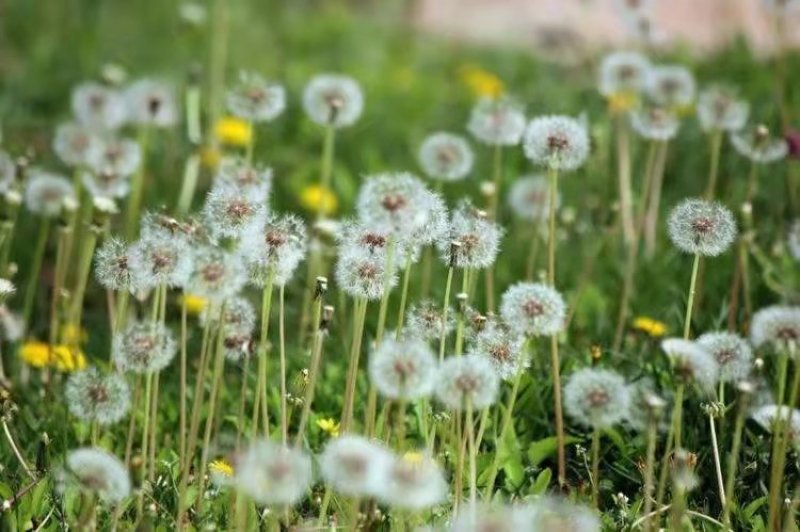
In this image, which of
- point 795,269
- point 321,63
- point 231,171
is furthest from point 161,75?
point 795,269

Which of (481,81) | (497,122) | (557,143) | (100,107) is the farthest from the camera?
(481,81)

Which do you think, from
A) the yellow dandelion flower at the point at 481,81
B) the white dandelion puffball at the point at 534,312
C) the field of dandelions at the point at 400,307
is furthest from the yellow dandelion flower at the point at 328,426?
the yellow dandelion flower at the point at 481,81

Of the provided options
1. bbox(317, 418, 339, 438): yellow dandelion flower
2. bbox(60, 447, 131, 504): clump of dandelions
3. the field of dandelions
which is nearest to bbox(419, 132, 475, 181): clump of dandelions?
the field of dandelions

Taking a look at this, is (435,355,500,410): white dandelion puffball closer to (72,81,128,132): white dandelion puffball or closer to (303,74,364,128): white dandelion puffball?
(303,74,364,128): white dandelion puffball

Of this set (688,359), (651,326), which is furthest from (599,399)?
(651,326)

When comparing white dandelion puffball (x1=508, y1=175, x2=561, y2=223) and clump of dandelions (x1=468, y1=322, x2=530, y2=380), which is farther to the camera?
white dandelion puffball (x1=508, y1=175, x2=561, y2=223)

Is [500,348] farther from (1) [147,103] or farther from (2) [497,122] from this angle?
(1) [147,103]

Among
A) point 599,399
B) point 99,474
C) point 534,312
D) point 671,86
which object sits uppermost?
point 671,86
